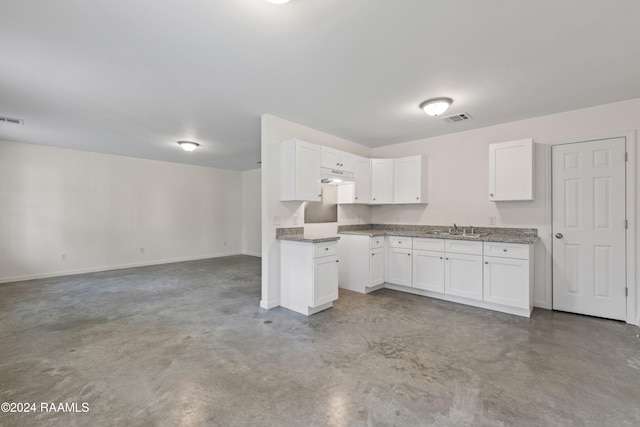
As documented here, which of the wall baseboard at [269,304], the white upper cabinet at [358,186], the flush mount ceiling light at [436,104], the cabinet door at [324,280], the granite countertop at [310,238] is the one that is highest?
the flush mount ceiling light at [436,104]

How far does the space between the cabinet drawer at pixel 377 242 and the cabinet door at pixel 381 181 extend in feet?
2.61

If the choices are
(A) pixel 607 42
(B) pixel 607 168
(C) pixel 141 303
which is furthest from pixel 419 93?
(C) pixel 141 303

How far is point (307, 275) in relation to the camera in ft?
11.6

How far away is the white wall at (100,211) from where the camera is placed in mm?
5320

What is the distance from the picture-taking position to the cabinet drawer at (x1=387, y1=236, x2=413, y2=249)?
175 inches

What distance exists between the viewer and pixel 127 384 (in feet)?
7.03

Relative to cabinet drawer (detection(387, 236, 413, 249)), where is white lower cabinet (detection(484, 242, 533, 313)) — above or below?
below

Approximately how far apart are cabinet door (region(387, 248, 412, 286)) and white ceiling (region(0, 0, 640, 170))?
1999 millimetres

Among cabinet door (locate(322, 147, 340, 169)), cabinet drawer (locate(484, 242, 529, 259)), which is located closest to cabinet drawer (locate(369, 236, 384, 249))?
cabinet door (locate(322, 147, 340, 169))

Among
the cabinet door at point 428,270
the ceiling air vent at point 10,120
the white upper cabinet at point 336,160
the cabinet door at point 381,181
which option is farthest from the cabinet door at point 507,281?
the ceiling air vent at point 10,120

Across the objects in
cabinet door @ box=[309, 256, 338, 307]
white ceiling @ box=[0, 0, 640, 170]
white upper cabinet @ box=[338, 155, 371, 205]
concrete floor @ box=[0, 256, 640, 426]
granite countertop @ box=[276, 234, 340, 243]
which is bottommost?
concrete floor @ box=[0, 256, 640, 426]

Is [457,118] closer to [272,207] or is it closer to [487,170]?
[487,170]

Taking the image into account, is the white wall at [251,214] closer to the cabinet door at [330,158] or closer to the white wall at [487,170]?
the white wall at [487,170]

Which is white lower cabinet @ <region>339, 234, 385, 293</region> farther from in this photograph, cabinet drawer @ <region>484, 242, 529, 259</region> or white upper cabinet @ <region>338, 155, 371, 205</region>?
cabinet drawer @ <region>484, 242, 529, 259</region>
